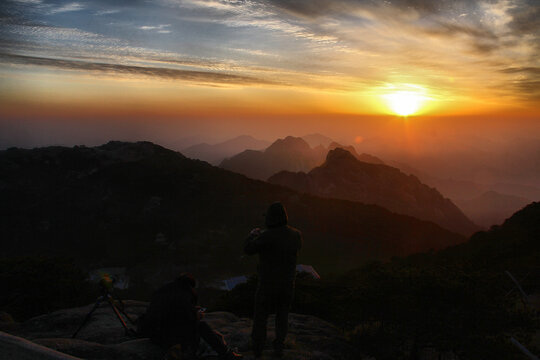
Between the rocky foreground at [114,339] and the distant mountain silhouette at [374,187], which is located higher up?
the rocky foreground at [114,339]

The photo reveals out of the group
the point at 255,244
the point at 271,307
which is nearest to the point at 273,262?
the point at 255,244

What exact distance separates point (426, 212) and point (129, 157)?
12422 centimetres

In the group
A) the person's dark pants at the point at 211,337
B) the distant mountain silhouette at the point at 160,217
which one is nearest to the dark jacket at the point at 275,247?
the person's dark pants at the point at 211,337

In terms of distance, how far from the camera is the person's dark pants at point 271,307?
6031 millimetres

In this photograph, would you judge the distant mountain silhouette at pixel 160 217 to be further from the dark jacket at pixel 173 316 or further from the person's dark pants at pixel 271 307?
the dark jacket at pixel 173 316

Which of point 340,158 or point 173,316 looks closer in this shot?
point 173,316

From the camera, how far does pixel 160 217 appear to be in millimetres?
65438

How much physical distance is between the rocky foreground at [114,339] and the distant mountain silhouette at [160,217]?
37.6 m

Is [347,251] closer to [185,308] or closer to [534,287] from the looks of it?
[534,287]

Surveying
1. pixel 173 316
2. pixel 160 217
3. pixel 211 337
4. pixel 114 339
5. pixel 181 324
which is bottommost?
pixel 160 217

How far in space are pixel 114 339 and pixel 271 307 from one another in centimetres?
407

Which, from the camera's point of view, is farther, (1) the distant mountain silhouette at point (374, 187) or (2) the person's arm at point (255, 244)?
(1) the distant mountain silhouette at point (374, 187)

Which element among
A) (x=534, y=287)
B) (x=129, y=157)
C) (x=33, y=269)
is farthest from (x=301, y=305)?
(x=129, y=157)

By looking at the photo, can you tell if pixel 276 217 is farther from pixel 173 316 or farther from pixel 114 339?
pixel 114 339
